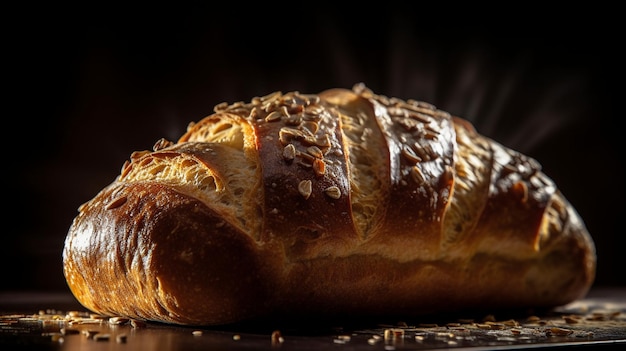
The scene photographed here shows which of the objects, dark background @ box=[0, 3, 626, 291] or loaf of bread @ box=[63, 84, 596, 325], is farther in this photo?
dark background @ box=[0, 3, 626, 291]

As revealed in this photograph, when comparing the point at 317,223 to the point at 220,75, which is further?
the point at 220,75

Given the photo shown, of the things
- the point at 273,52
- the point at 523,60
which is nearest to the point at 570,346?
the point at 273,52

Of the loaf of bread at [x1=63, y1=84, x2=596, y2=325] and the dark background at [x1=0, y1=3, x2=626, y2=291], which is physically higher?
the dark background at [x1=0, y1=3, x2=626, y2=291]

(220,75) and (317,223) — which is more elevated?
(220,75)

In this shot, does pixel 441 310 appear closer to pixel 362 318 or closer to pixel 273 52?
pixel 362 318

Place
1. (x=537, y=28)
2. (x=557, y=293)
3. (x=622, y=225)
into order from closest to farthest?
(x=557, y=293) < (x=537, y=28) < (x=622, y=225)
